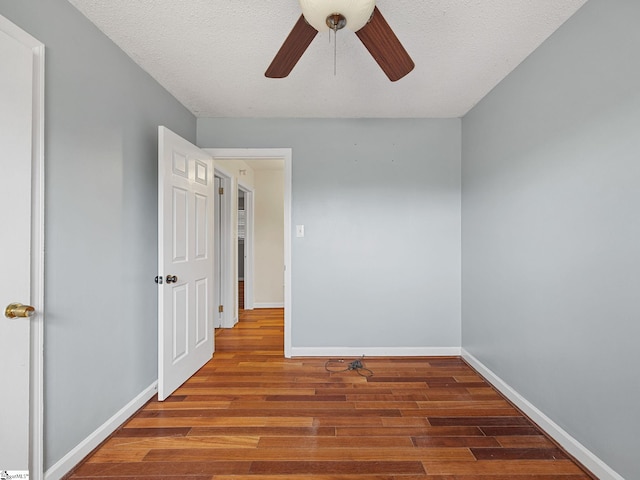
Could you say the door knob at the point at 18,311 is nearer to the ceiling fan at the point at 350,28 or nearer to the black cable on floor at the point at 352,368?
the ceiling fan at the point at 350,28

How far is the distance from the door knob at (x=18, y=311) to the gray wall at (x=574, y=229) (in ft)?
8.53

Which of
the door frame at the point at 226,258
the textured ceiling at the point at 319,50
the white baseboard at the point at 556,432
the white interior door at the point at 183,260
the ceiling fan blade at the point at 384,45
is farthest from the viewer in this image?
the door frame at the point at 226,258

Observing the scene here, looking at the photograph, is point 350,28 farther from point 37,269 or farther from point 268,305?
point 268,305

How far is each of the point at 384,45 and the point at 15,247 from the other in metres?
1.80

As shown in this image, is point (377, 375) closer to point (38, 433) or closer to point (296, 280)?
point (296, 280)

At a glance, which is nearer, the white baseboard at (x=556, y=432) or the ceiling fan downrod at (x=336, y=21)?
the ceiling fan downrod at (x=336, y=21)

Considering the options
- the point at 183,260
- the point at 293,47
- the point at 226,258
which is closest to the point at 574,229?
the point at 293,47

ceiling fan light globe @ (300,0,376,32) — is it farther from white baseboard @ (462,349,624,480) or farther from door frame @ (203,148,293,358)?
white baseboard @ (462,349,624,480)

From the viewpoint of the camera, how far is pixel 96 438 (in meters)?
1.73

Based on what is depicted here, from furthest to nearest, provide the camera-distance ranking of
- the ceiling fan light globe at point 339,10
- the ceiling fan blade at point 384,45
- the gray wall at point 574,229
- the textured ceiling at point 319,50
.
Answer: the textured ceiling at point 319,50
the gray wall at point 574,229
the ceiling fan blade at point 384,45
the ceiling fan light globe at point 339,10

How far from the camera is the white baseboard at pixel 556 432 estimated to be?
1.49 metres

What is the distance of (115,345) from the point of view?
190 centimetres

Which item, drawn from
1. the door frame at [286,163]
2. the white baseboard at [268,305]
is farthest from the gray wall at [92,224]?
the white baseboard at [268,305]

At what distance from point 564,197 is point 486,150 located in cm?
98
